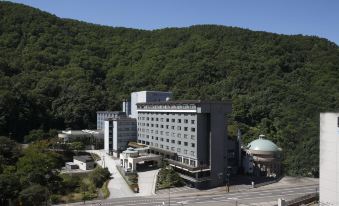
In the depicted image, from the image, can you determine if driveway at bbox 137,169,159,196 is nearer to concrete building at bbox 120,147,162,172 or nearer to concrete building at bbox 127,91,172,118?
concrete building at bbox 120,147,162,172

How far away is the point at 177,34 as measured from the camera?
550ft

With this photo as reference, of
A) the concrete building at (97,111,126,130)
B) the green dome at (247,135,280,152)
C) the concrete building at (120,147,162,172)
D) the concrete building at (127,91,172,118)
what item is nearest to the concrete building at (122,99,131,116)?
the concrete building at (97,111,126,130)

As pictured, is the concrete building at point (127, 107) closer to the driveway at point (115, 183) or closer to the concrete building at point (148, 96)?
the concrete building at point (148, 96)

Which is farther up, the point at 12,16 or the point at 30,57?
the point at 12,16

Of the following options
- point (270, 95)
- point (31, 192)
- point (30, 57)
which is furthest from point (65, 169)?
point (30, 57)

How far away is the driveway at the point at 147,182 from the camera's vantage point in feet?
169

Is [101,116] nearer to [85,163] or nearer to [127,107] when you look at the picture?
[127,107]

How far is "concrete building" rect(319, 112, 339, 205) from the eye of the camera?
3231 cm

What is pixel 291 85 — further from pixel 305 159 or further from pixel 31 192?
pixel 31 192

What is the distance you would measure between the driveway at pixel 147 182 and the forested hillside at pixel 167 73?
24.8 m

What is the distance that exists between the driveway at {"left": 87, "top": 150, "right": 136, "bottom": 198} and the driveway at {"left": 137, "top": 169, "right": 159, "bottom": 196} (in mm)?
1551

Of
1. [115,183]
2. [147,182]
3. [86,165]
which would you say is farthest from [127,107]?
[147,182]

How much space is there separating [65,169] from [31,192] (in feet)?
61.6

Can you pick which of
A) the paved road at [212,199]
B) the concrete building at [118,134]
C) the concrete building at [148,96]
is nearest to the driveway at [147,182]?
the paved road at [212,199]
